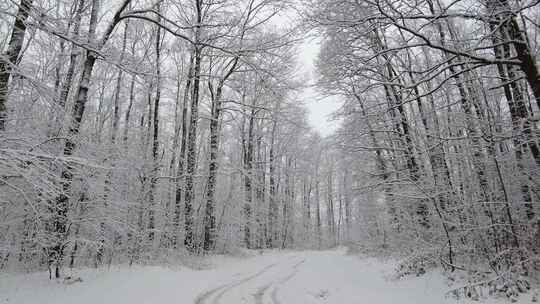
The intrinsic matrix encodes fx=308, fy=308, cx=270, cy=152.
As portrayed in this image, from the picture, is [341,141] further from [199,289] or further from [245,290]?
[199,289]

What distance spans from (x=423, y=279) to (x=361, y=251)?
10.8 meters

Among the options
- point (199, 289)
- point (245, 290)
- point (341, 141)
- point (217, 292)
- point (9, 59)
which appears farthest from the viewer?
point (341, 141)

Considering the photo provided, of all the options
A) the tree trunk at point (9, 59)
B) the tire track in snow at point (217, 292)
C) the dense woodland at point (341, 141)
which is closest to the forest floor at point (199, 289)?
the tire track in snow at point (217, 292)

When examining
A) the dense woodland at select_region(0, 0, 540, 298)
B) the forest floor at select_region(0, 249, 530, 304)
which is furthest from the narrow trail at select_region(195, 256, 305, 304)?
the dense woodland at select_region(0, 0, 540, 298)

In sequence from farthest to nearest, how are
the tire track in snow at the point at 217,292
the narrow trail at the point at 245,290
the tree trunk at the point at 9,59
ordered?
the narrow trail at the point at 245,290 → the tire track in snow at the point at 217,292 → the tree trunk at the point at 9,59

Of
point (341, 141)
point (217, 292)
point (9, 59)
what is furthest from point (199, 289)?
point (341, 141)

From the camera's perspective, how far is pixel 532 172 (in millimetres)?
6172

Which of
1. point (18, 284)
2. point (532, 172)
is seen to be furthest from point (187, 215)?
point (532, 172)

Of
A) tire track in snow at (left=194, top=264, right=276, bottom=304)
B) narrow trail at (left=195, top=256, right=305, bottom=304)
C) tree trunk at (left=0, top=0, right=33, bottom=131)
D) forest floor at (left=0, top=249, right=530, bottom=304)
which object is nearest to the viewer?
tree trunk at (left=0, top=0, right=33, bottom=131)

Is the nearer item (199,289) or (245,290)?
(199,289)

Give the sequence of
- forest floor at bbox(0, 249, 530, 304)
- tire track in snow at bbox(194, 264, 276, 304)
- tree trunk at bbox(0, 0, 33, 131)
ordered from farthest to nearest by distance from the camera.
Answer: tire track in snow at bbox(194, 264, 276, 304) < forest floor at bbox(0, 249, 530, 304) < tree trunk at bbox(0, 0, 33, 131)

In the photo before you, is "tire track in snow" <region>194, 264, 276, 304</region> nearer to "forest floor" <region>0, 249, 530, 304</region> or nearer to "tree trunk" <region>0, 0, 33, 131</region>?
"forest floor" <region>0, 249, 530, 304</region>

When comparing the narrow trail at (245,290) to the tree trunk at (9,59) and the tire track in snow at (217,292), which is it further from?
the tree trunk at (9,59)

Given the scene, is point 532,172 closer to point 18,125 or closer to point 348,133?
point 348,133
